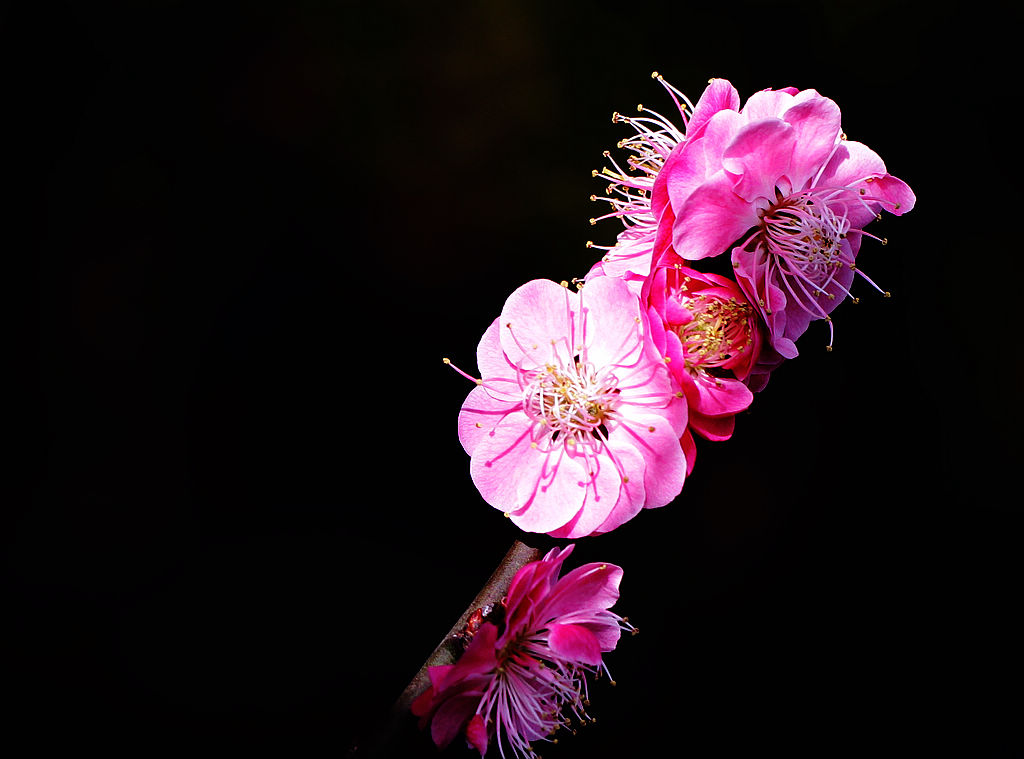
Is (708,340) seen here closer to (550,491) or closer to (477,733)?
(550,491)

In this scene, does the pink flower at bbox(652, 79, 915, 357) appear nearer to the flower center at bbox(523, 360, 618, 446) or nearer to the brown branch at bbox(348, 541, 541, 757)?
the flower center at bbox(523, 360, 618, 446)

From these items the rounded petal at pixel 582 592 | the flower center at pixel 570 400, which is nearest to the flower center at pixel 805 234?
the flower center at pixel 570 400

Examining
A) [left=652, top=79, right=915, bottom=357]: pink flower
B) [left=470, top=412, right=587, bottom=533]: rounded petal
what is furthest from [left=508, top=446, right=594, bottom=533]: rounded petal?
[left=652, top=79, right=915, bottom=357]: pink flower

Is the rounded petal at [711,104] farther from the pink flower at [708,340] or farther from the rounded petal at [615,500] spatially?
the rounded petal at [615,500]

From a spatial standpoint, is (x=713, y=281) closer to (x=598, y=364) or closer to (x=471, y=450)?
(x=598, y=364)

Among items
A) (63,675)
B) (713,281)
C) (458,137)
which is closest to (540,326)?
(713,281)

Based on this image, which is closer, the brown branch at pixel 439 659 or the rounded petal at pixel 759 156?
the rounded petal at pixel 759 156

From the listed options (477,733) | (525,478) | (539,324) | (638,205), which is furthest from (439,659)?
(638,205)
